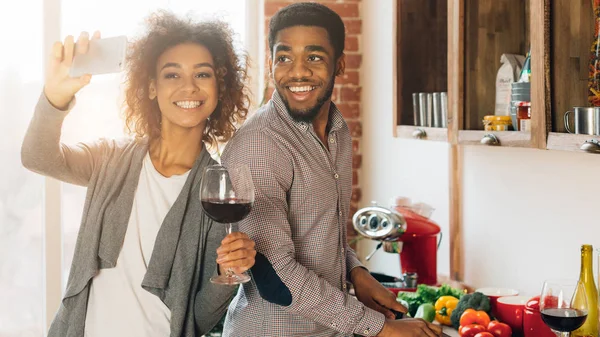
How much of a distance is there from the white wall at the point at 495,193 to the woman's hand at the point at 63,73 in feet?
4.64

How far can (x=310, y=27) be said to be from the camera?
1915 millimetres

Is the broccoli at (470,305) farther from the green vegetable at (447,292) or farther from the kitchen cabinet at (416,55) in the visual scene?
the kitchen cabinet at (416,55)

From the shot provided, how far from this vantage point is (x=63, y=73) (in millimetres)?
1732

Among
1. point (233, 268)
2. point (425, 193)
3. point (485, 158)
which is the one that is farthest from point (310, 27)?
point (425, 193)

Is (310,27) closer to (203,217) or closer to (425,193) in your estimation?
(203,217)

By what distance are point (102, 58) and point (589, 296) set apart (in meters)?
1.26

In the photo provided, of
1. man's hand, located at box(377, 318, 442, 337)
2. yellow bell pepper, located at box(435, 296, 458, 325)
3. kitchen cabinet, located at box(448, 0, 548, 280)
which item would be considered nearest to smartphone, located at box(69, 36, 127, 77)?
man's hand, located at box(377, 318, 442, 337)

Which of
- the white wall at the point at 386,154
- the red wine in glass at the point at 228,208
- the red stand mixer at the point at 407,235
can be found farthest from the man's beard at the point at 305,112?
the white wall at the point at 386,154

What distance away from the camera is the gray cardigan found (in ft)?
6.04

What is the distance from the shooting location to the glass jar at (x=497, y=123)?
7.23 feet

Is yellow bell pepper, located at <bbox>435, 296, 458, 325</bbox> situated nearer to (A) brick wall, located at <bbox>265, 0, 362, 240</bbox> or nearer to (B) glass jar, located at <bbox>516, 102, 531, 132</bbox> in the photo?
(B) glass jar, located at <bbox>516, 102, 531, 132</bbox>

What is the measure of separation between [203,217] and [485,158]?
131cm

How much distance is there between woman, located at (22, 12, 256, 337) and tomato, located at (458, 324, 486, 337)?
0.78 meters

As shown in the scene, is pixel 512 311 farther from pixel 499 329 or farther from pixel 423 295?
pixel 423 295
